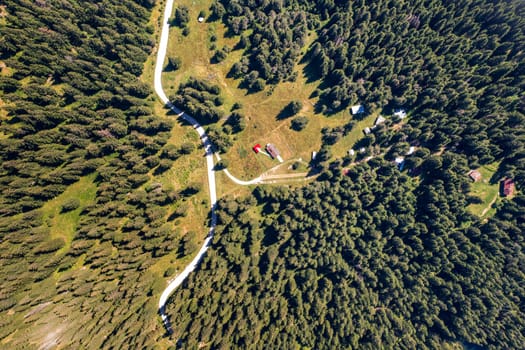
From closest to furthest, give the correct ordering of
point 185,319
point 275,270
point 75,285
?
point 75,285, point 185,319, point 275,270

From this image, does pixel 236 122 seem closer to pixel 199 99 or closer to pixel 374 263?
pixel 199 99

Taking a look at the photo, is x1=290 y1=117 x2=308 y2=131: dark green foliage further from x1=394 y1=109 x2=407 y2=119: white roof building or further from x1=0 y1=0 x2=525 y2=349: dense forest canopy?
x1=394 y1=109 x2=407 y2=119: white roof building

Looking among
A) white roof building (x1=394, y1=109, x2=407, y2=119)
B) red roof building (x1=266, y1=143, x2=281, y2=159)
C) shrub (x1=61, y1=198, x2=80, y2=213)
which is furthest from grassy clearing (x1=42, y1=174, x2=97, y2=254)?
white roof building (x1=394, y1=109, x2=407, y2=119)

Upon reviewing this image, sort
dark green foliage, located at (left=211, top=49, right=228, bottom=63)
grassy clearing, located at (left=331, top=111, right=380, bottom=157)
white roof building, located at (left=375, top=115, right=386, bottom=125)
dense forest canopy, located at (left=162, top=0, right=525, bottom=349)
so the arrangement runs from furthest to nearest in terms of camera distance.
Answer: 1. white roof building, located at (left=375, top=115, right=386, bottom=125)
2. grassy clearing, located at (left=331, top=111, right=380, bottom=157)
3. dark green foliage, located at (left=211, top=49, right=228, bottom=63)
4. dense forest canopy, located at (left=162, top=0, right=525, bottom=349)

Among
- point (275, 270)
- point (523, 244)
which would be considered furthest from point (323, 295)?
point (523, 244)

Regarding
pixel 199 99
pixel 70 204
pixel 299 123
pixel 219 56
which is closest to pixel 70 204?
pixel 70 204

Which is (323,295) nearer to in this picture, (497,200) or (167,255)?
(167,255)
